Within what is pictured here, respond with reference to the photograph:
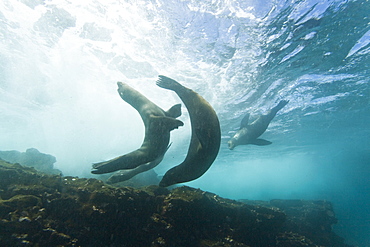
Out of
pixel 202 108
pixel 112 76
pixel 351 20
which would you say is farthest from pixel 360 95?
pixel 112 76

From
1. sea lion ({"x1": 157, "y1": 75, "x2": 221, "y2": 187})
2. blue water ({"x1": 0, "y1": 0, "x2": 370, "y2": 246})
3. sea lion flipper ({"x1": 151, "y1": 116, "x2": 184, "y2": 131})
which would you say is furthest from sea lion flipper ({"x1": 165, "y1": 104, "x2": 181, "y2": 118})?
blue water ({"x1": 0, "y1": 0, "x2": 370, "y2": 246})

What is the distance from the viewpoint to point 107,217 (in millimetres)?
3945

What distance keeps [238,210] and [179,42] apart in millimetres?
8050

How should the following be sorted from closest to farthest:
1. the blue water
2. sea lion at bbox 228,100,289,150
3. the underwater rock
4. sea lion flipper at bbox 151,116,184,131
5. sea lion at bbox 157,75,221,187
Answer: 1. sea lion at bbox 157,75,221,187
2. sea lion flipper at bbox 151,116,184,131
3. the blue water
4. sea lion at bbox 228,100,289,150
5. the underwater rock

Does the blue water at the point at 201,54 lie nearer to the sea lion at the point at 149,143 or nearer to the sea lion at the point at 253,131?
the sea lion at the point at 253,131

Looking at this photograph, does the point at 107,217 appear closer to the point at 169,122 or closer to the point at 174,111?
the point at 169,122

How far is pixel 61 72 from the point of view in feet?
47.4

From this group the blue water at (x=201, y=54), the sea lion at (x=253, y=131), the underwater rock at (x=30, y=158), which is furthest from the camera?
the underwater rock at (x=30, y=158)

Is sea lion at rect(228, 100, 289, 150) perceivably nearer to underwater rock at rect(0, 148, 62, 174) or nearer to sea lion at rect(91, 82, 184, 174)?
sea lion at rect(91, 82, 184, 174)

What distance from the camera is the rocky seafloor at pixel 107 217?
330 cm

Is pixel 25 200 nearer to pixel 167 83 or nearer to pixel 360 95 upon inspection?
pixel 167 83

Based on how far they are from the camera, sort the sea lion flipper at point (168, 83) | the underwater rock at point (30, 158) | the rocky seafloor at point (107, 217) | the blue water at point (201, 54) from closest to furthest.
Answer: the rocky seafloor at point (107, 217) < the sea lion flipper at point (168, 83) < the blue water at point (201, 54) < the underwater rock at point (30, 158)

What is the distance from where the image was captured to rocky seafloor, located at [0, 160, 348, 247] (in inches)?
130

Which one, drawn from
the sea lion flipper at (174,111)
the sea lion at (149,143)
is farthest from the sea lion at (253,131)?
the sea lion at (149,143)
